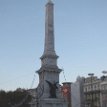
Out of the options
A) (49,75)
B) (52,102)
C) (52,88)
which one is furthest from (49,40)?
(52,102)

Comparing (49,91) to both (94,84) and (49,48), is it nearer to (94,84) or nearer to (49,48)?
(49,48)

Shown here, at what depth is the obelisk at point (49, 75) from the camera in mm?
61156

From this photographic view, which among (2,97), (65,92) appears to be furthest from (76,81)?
(2,97)

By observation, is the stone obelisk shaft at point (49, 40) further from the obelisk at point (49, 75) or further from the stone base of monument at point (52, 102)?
the stone base of monument at point (52, 102)

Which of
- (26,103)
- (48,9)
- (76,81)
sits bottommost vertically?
(26,103)

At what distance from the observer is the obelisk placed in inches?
2408

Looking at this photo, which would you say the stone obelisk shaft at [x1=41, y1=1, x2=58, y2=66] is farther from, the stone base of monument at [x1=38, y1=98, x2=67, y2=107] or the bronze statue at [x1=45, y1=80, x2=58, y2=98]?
the stone base of monument at [x1=38, y1=98, x2=67, y2=107]

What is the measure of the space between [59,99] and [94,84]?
138ft

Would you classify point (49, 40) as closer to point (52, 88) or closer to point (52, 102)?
point (52, 88)

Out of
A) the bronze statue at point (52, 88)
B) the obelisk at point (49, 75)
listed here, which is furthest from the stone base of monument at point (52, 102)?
the bronze statue at point (52, 88)

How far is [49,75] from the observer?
6309 cm

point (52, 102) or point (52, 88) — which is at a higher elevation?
point (52, 88)

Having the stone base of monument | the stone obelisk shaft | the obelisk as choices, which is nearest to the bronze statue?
the obelisk

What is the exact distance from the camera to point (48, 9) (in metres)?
67.1
